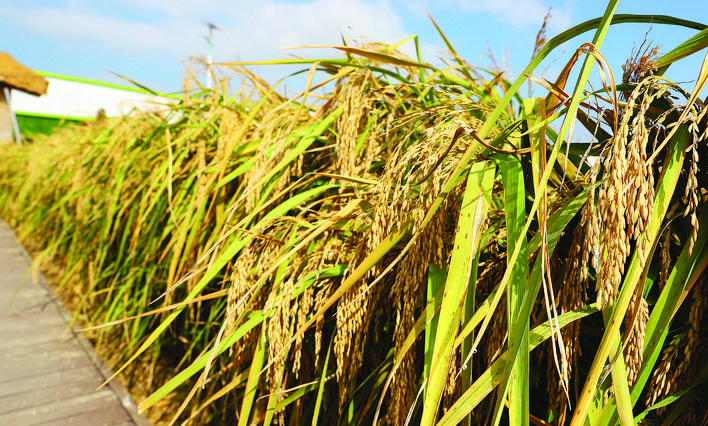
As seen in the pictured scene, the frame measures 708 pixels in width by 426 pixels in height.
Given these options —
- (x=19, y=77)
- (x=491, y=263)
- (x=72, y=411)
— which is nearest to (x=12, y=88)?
(x=19, y=77)

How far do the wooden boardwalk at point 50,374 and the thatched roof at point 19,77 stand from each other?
30.4ft

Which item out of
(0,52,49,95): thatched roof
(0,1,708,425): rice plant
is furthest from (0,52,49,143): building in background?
(0,1,708,425): rice plant

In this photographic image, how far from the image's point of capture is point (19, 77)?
1038 cm

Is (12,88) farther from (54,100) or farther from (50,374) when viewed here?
(50,374)

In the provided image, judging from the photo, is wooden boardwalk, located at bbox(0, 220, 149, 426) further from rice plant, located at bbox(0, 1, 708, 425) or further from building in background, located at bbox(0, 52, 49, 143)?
building in background, located at bbox(0, 52, 49, 143)

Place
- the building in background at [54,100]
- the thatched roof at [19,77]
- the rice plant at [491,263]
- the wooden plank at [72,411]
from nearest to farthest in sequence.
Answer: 1. the rice plant at [491,263]
2. the wooden plank at [72,411]
3. the thatched roof at [19,77]
4. the building in background at [54,100]

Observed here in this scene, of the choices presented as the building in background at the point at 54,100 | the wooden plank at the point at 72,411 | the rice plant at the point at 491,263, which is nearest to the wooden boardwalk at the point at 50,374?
the wooden plank at the point at 72,411

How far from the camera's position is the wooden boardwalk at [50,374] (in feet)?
6.72

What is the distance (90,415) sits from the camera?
2.05m

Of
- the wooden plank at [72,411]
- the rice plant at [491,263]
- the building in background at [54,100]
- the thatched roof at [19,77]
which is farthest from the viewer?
the building in background at [54,100]

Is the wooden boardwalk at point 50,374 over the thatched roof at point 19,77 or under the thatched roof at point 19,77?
under

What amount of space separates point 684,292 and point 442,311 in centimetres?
35

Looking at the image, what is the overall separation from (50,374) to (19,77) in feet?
35.1

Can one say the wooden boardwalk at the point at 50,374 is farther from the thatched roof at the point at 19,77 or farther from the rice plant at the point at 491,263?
the thatched roof at the point at 19,77
